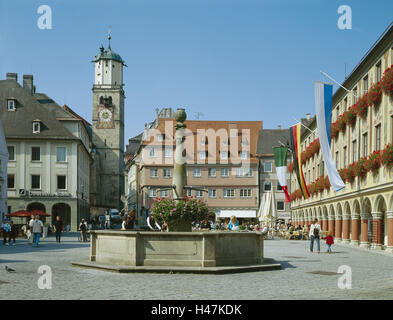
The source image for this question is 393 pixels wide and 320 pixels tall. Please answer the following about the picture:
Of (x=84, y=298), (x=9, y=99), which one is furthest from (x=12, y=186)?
(x=84, y=298)

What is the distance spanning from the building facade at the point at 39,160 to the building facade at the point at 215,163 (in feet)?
60.3

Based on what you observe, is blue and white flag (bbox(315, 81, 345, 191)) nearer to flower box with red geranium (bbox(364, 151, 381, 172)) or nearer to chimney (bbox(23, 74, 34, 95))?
flower box with red geranium (bbox(364, 151, 381, 172))

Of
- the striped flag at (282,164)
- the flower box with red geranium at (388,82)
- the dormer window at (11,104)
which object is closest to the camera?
the flower box with red geranium at (388,82)

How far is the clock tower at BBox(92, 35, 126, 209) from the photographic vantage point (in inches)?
4267

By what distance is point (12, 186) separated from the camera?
61656 mm

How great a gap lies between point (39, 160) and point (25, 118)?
16.2ft

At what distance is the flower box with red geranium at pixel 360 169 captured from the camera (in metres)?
32.8

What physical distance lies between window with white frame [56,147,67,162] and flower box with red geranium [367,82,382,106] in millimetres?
39092

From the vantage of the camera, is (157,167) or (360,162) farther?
(157,167)

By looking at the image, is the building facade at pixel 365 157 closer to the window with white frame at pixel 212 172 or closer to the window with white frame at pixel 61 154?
the window with white frame at pixel 61 154

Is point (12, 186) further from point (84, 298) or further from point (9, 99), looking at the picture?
point (84, 298)

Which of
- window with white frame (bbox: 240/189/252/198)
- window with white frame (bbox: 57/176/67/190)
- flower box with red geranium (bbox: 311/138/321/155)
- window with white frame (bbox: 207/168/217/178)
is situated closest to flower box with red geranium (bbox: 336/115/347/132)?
flower box with red geranium (bbox: 311/138/321/155)

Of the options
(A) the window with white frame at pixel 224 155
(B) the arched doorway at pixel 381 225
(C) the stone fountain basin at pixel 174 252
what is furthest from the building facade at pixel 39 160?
(C) the stone fountain basin at pixel 174 252
